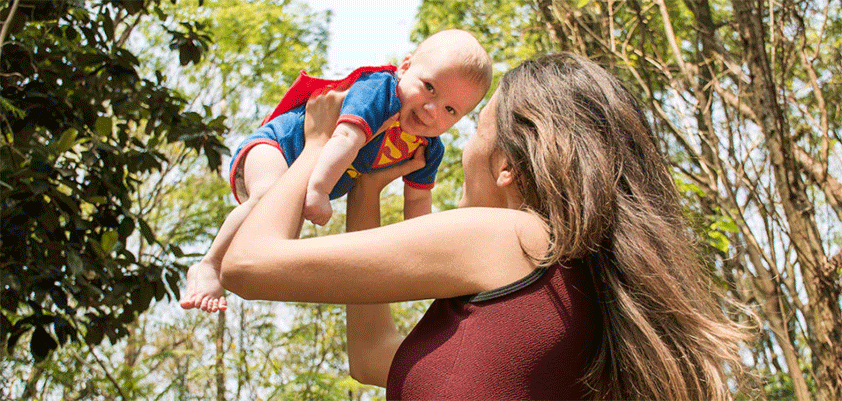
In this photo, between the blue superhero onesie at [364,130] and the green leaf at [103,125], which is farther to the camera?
the green leaf at [103,125]

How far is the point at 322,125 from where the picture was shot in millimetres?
1810

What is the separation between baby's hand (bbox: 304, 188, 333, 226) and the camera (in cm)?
158

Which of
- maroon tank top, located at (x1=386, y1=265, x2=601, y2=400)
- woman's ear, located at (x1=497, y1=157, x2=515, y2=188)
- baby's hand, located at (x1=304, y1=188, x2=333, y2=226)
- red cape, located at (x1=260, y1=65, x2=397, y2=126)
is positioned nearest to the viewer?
maroon tank top, located at (x1=386, y1=265, x2=601, y2=400)

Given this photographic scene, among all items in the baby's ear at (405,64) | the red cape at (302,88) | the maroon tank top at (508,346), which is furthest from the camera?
the baby's ear at (405,64)

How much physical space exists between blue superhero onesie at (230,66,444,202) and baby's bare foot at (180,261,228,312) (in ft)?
1.10

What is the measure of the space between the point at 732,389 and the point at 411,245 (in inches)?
38.6

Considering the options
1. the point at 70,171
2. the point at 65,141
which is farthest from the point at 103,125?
the point at 65,141

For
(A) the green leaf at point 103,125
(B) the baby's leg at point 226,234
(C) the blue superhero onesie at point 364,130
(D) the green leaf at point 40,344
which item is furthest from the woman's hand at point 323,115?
(D) the green leaf at point 40,344

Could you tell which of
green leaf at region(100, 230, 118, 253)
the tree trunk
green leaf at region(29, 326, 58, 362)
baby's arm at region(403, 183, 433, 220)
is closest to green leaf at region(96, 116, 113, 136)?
green leaf at region(100, 230, 118, 253)

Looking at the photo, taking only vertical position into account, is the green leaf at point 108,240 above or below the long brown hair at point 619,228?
above

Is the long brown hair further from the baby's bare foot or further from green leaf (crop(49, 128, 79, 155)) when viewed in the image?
green leaf (crop(49, 128, 79, 155))

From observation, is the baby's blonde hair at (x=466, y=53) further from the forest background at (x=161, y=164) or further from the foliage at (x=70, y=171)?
the foliage at (x=70, y=171)

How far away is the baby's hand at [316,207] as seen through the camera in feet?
5.17

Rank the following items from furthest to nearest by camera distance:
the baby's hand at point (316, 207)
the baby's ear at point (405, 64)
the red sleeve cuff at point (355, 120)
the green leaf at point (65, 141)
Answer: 1. the green leaf at point (65, 141)
2. the baby's ear at point (405, 64)
3. the red sleeve cuff at point (355, 120)
4. the baby's hand at point (316, 207)
